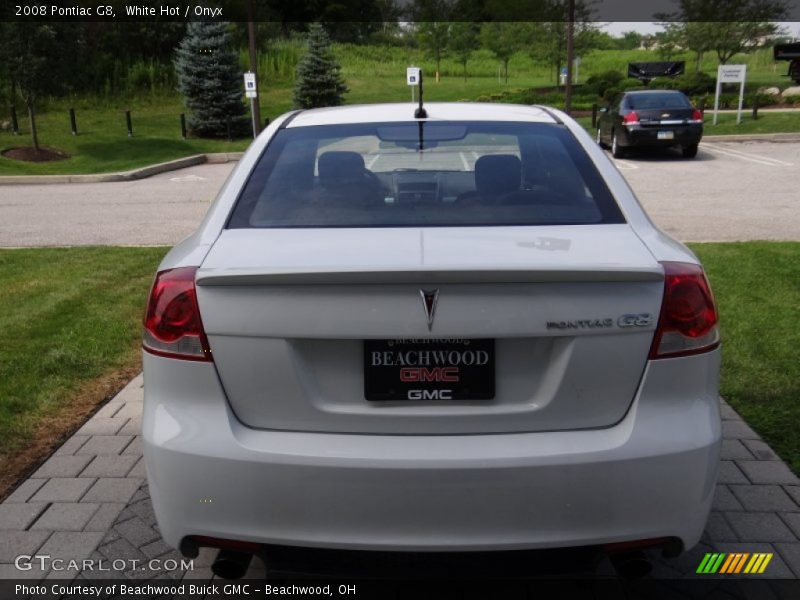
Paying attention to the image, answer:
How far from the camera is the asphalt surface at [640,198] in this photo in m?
10.8

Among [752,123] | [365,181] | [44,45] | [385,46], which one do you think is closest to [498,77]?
[385,46]

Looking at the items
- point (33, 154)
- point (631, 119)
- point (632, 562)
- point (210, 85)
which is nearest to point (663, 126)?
point (631, 119)

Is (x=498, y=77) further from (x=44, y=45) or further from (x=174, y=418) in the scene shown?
(x=174, y=418)

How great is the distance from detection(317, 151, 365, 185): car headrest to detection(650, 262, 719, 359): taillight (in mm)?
1317

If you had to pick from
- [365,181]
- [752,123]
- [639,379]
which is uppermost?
A: [365,181]

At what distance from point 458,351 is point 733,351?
376 centimetres

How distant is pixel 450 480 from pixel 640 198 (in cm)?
1228

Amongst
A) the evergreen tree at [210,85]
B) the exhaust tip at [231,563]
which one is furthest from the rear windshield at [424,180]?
the evergreen tree at [210,85]

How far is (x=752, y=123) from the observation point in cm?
2714

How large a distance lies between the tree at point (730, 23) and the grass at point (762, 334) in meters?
32.5

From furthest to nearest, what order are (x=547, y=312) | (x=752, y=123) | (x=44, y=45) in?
(x=752, y=123) → (x=44, y=45) → (x=547, y=312)

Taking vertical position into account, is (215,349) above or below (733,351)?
above

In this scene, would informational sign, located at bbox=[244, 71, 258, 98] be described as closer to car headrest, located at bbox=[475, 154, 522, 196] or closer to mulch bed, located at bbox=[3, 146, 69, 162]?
mulch bed, located at bbox=[3, 146, 69, 162]

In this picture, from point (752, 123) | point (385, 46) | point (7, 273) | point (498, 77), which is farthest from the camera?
point (385, 46)
